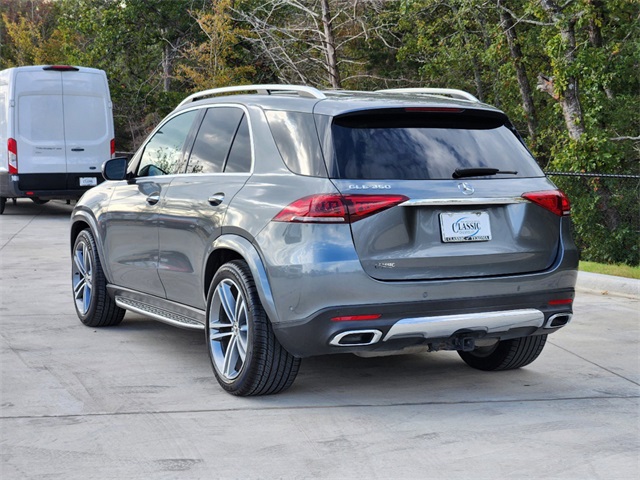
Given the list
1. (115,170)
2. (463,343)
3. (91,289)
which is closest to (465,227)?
(463,343)

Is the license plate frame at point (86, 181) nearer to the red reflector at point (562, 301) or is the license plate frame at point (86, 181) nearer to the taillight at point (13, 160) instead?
the taillight at point (13, 160)

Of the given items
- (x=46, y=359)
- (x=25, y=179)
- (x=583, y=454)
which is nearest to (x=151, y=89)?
(x=25, y=179)

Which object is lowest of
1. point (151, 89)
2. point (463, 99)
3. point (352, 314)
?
point (151, 89)

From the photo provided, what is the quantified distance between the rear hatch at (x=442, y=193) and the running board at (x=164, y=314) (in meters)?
1.61

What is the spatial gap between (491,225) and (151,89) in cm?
3252

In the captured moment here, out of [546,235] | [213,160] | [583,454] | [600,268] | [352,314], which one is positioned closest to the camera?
[583,454]

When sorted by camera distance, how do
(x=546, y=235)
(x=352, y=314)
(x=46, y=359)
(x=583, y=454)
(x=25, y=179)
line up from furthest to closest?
1. (x=25, y=179)
2. (x=46, y=359)
3. (x=546, y=235)
4. (x=352, y=314)
5. (x=583, y=454)

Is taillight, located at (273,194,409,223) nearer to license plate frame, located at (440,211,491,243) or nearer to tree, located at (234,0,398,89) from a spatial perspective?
license plate frame, located at (440,211,491,243)

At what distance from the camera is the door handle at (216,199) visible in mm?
6380

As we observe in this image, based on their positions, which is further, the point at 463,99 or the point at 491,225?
the point at 463,99

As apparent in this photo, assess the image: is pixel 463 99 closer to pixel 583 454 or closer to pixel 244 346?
pixel 244 346

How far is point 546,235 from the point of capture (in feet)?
20.0

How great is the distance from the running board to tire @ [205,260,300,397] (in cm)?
33

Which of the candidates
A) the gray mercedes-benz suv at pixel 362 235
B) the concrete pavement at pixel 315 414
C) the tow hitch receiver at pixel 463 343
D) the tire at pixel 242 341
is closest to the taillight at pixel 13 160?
the concrete pavement at pixel 315 414
